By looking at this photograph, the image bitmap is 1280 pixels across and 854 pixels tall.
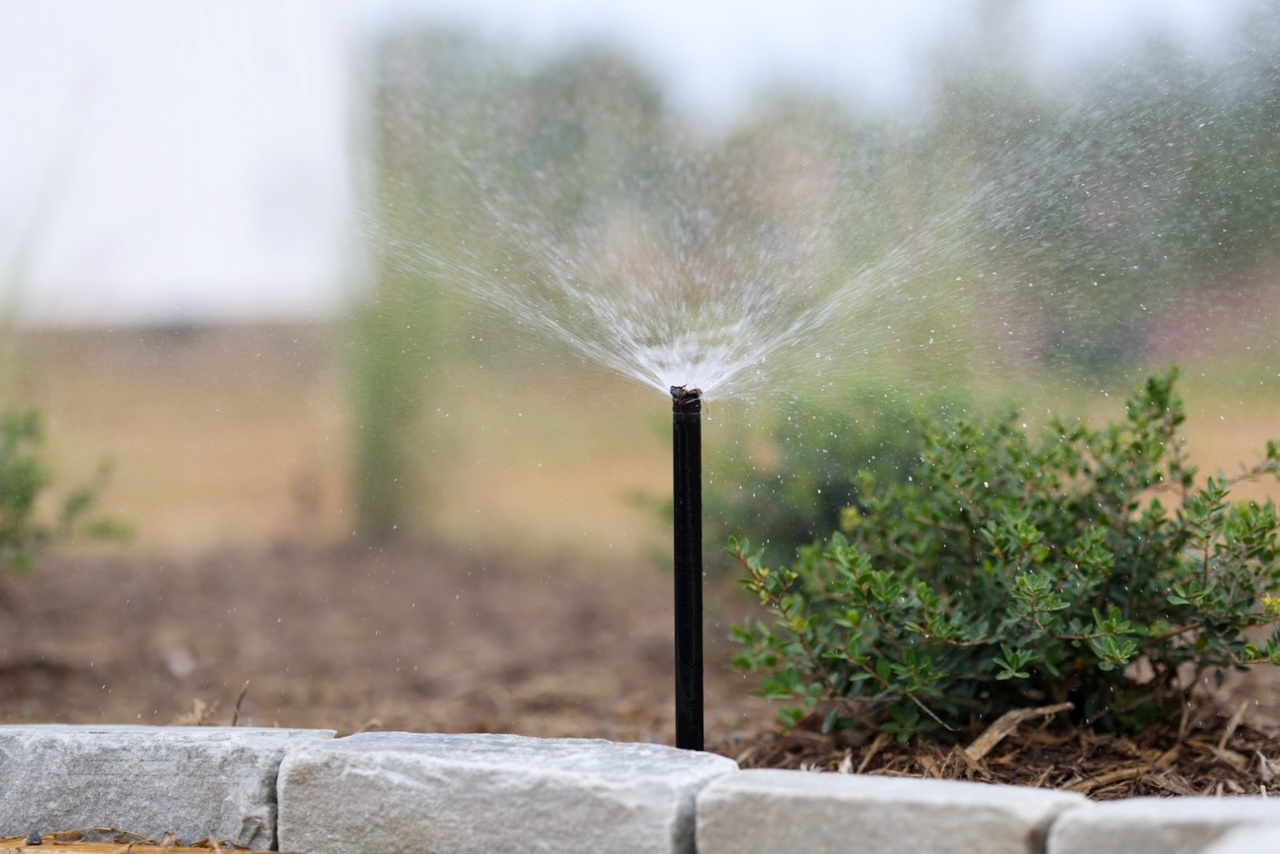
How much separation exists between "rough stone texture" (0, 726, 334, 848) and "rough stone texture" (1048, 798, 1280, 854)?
3.78ft

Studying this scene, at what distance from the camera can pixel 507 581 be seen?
6285 mm

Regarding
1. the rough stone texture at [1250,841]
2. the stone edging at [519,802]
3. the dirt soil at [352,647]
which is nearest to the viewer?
the rough stone texture at [1250,841]

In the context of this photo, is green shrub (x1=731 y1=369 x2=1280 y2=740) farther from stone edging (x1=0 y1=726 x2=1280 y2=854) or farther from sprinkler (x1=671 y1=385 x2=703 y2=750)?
stone edging (x1=0 y1=726 x2=1280 y2=854)

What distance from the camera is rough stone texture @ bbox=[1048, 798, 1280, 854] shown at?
1283 mm

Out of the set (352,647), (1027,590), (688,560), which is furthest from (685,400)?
(352,647)

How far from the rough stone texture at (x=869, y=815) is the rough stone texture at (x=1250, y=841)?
0.17 metres

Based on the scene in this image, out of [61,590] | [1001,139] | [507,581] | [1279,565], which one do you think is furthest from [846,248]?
[61,590]

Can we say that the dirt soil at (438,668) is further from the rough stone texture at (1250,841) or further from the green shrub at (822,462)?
the rough stone texture at (1250,841)

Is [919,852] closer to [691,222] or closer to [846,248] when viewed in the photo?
[846,248]

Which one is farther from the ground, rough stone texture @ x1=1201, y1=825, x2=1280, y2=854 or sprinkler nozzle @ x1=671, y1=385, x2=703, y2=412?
sprinkler nozzle @ x1=671, y1=385, x2=703, y2=412

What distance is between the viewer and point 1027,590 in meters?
1.95

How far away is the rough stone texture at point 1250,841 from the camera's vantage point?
3.72 ft

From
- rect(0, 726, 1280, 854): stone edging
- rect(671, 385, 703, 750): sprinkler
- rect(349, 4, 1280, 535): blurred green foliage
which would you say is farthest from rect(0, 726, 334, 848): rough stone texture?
rect(349, 4, 1280, 535): blurred green foliage

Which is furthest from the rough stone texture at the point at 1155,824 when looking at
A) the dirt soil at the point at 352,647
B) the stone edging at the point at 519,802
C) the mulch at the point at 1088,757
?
the dirt soil at the point at 352,647
